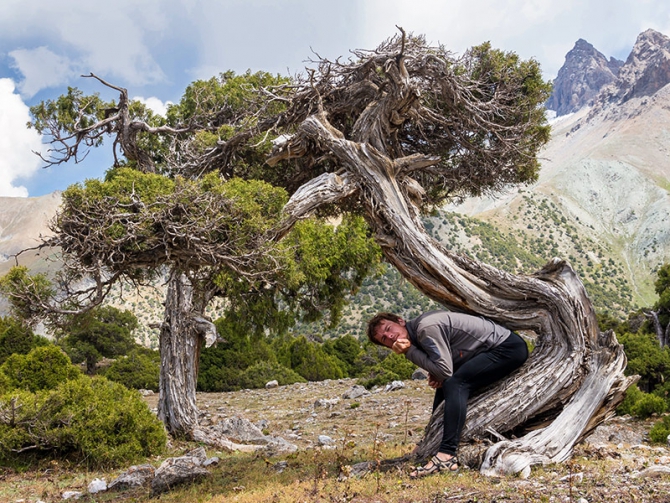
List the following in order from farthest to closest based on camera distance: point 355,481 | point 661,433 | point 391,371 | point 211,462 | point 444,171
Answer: point 391,371 → point 444,171 → point 661,433 → point 211,462 → point 355,481

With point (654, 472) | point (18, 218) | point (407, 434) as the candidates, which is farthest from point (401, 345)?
point (18, 218)

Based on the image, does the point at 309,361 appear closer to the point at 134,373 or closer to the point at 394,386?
the point at 134,373

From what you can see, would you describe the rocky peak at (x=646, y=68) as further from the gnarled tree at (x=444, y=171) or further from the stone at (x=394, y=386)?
Answer: the gnarled tree at (x=444, y=171)

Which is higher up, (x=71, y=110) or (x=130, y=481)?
(x=71, y=110)

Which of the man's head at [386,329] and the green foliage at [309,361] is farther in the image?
the green foliage at [309,361]

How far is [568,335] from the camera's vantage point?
612 centimetres

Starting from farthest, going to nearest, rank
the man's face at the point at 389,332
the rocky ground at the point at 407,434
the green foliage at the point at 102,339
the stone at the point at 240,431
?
the green foliage at the point at 102,339, the stone at the point at 240,431, the man's face at the point at 389,332, the rocky ground at the point at 407,434

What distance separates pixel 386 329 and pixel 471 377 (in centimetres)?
95

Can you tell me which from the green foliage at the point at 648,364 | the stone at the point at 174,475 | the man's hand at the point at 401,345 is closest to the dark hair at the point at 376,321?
the man's hand at the point at 401,345

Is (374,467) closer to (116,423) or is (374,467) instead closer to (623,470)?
(623,470)

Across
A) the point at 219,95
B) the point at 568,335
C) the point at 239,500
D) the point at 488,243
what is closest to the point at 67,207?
the point at 239,500

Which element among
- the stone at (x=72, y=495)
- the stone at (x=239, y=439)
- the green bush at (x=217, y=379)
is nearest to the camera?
the stone at (x=72, y=495)

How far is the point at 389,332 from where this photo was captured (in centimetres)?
549

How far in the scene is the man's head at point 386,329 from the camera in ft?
18.0
